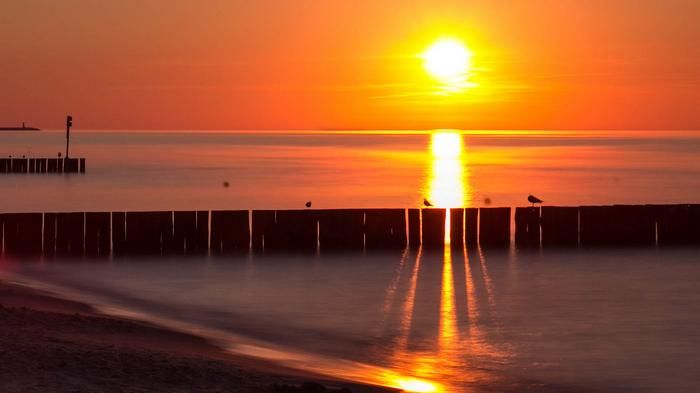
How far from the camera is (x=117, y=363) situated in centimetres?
1066

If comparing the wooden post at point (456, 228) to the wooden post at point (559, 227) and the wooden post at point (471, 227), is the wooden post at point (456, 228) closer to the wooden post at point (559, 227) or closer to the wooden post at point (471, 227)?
the wooden post at point (471, 227)

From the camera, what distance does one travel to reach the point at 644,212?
89.2ft

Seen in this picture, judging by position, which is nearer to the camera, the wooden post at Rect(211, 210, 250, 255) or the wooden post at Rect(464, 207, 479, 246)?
the wooden post at Rect(211, 210, 250, 255)

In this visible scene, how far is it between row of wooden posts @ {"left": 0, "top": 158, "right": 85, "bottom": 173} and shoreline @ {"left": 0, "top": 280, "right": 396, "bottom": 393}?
60.2 m

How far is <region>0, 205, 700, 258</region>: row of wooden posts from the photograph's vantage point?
78.6 feet

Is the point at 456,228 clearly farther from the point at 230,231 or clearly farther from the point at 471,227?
the point at 230,231

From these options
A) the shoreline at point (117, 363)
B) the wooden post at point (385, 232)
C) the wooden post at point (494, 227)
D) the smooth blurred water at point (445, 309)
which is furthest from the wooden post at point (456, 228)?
the shoreline at point (117, 363)

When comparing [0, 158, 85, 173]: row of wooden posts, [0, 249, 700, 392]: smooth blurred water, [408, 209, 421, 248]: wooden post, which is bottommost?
[0, 249, 700, 392]: smooth blurred water

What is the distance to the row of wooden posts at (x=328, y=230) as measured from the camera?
2397cm

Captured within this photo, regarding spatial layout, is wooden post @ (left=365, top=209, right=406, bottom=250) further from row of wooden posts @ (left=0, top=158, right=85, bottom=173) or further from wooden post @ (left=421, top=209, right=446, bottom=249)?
row of wooden posts @ (left=0, top=158, right=85, bottom=173)

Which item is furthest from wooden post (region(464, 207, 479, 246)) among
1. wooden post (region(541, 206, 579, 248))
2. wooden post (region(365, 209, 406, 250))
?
wooden post (region(541, 206, 579, 248))

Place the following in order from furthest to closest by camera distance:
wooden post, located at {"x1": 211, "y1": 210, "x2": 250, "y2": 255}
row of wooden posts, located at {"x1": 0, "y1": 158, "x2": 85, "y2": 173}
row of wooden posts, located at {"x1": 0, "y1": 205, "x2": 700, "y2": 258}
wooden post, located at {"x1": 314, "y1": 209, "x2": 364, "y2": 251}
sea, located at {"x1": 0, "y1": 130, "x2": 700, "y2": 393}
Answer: row of wooden posts, located at {"x1": 0, "y1": 158, "x2": 85, "y2": 173}
wooden post, located at {"x1": 314, "y1": 209, "x2": 364, "y2": 251}
wooden post, located at {"x1": 211, "y1": 210, "x2": 250, "y2": 255}
row of wooden posts, located at {"x1": 0, "y1": 205, "x2": 700, "y2": 258}
sea, located at {"x1": 0, "y1": 130, "x2": 700, "y2": 393}

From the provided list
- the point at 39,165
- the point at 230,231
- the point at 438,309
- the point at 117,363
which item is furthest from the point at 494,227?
the point at 39,165

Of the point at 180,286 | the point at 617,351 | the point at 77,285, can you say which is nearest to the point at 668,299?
the point at 617,351
